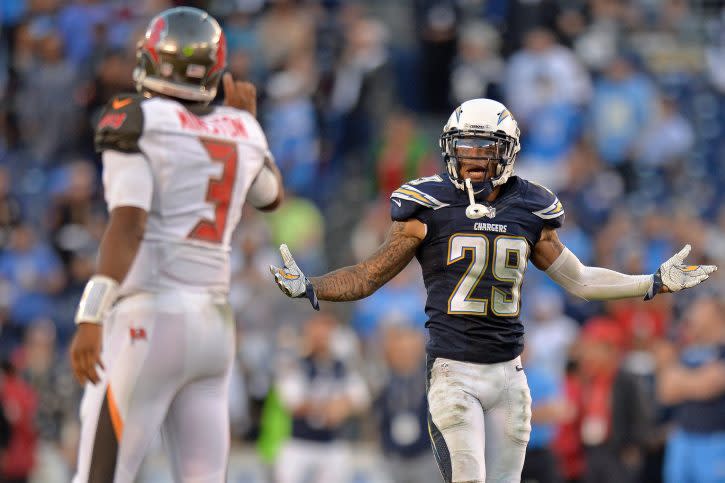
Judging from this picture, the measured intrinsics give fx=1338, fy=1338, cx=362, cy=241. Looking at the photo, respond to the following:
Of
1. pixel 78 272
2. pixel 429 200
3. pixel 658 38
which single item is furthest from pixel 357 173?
pixel 429 200

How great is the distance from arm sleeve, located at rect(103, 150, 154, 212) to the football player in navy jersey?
2.17ft

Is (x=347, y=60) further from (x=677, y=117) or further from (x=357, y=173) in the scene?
(x=677, y=117)

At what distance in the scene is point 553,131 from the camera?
13.5 meters

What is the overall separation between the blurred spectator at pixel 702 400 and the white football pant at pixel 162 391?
5160 mm

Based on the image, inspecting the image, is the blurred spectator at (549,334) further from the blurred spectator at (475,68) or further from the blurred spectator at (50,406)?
the blurred spectator at (50,406)

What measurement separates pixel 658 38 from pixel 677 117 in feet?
5.23

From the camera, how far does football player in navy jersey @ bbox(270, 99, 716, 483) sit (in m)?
5.41

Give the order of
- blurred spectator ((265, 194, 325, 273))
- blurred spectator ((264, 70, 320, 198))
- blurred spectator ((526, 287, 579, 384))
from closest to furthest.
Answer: blurred spectator ((526, 287, 579, 384)) < blurred spectator ((265, 194, 325, 273)) < blurred spectator ((264, 70, 320, 198))

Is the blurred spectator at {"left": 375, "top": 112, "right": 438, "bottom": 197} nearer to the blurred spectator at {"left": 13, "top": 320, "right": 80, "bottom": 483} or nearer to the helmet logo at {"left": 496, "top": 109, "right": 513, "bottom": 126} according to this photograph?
the blurred spectator at {"left": 13, "top": 320, "right": 80, "bottom": 483}

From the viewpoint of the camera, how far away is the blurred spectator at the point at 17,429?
11.1 metres

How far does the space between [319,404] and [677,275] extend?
18.2 ft

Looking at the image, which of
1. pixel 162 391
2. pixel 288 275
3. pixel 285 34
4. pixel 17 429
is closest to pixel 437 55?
pixel 285 34

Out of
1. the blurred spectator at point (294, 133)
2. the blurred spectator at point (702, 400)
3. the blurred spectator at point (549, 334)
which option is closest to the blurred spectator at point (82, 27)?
the blurred spectator at point (294, 133)

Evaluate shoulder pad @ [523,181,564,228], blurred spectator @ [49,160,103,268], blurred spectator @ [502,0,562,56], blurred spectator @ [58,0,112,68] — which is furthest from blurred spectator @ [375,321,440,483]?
blurred spectator @ [58,0,112,68]
